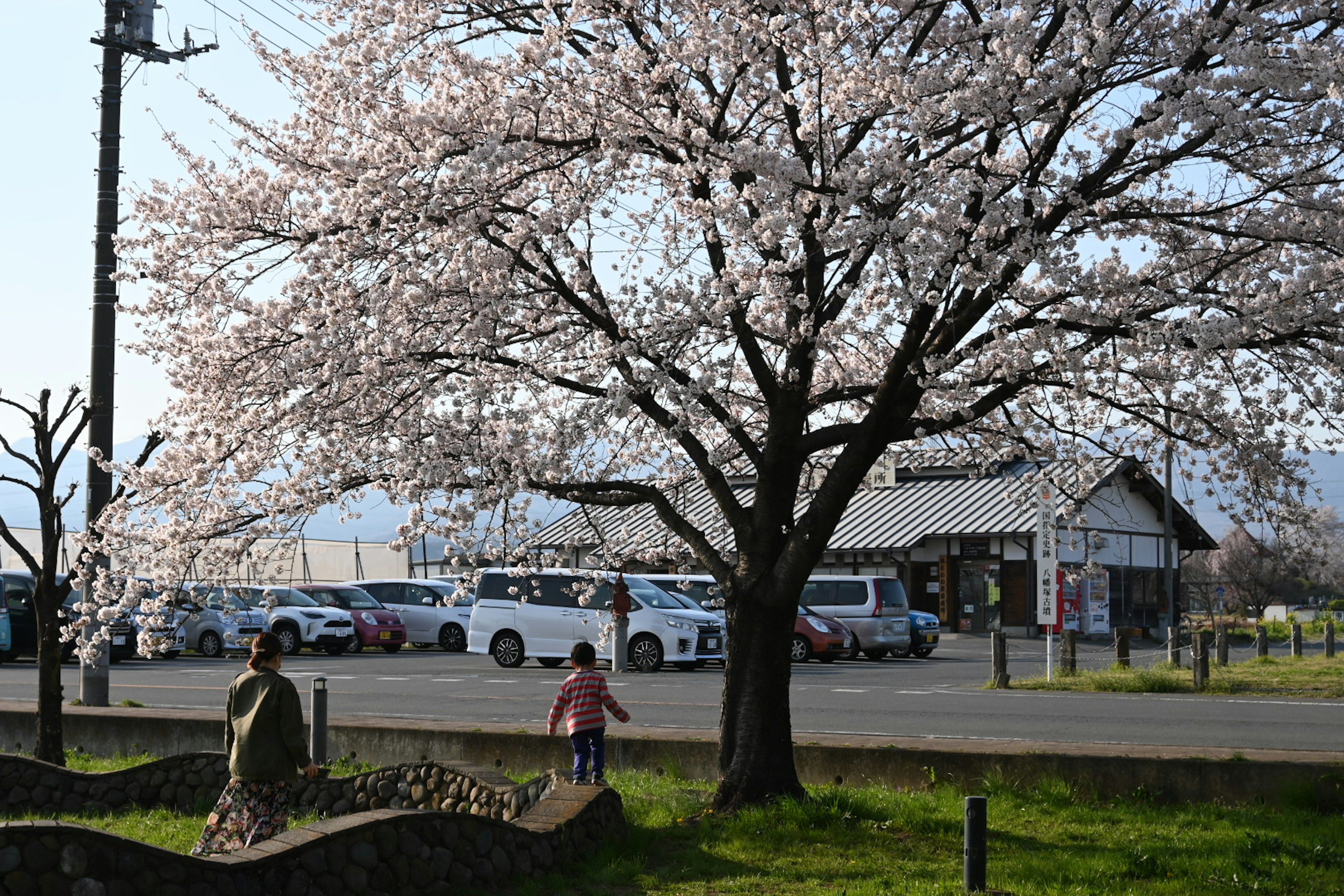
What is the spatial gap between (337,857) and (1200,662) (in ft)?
54.1

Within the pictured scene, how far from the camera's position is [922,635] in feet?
99.3

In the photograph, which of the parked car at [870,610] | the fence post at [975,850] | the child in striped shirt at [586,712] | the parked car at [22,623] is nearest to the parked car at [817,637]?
the parked car at [870,610]

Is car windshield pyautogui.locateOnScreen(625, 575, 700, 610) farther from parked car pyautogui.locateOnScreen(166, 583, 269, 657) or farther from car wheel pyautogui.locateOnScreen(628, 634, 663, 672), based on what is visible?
parked car pyautogui.locateOnScreen(166, 583, 269, 657)

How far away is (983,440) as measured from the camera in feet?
38.1

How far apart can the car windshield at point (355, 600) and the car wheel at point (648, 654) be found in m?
10.7

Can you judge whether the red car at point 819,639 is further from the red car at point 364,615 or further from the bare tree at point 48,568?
the bare tree at point 48,568

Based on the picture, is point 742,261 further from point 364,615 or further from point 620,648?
point 364,615

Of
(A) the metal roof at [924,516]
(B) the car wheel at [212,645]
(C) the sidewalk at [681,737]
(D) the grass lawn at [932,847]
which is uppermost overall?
(A) the metal roof at [924,516]

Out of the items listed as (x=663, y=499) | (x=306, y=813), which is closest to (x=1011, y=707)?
(x=663, y=499)

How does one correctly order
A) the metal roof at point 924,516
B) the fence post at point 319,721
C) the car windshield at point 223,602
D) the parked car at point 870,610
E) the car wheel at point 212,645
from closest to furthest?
the car windshield at point 223,602, the fence post at point 319,721, the parked car at point 870,610, the car wheel at point 212,645, the metal roof at point 924,516

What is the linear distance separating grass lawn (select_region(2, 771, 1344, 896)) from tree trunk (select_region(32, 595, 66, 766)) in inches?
71.4

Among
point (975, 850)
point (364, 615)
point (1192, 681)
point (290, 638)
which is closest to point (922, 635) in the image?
point (1192, 681)

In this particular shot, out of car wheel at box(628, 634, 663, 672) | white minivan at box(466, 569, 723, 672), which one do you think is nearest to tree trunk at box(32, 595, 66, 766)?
white minivan at box(466, 569, 723, 672)

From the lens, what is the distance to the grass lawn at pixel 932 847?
7.65 m
